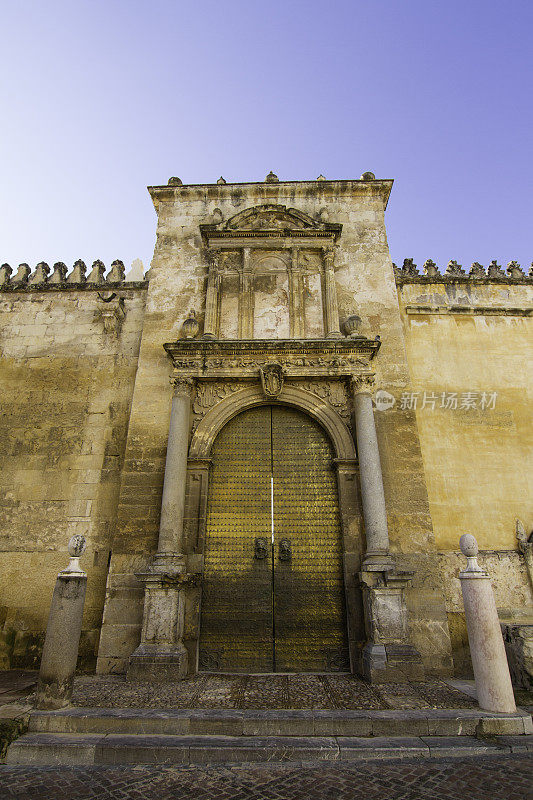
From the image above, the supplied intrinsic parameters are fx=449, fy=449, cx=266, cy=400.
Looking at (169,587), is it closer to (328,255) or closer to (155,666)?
(155,666)

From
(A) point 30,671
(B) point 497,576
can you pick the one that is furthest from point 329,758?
(A) point 30,671

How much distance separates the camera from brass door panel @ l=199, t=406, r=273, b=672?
7.01m

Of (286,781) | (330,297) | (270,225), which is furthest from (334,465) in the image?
(270,225)

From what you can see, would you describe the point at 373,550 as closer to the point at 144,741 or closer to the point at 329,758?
the point at 329,758

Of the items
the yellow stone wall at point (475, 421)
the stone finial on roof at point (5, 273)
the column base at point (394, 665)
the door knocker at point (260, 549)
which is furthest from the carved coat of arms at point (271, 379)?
the stone finial on roof at point (5, 273)

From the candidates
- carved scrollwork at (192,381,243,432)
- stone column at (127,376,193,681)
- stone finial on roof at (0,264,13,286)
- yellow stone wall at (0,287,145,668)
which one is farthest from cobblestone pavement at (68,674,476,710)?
stone finial on roof at (0,264,13,286)

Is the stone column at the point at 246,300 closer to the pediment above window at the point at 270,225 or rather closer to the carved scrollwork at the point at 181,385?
the pediment above window at the point at 270,225

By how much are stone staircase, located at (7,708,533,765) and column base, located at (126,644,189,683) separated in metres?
1.28

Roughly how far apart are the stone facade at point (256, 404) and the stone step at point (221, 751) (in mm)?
1731

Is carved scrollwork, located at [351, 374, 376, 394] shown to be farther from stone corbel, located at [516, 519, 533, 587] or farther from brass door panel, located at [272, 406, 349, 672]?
stone corbel, located at [516, 519, 533, 587]

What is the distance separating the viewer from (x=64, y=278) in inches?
428

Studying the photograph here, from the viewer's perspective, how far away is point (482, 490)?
862 centimetres

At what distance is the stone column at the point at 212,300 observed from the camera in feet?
29.4

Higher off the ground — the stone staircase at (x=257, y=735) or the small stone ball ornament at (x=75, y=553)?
the small stone ball ornament at (x=75, y=553)
